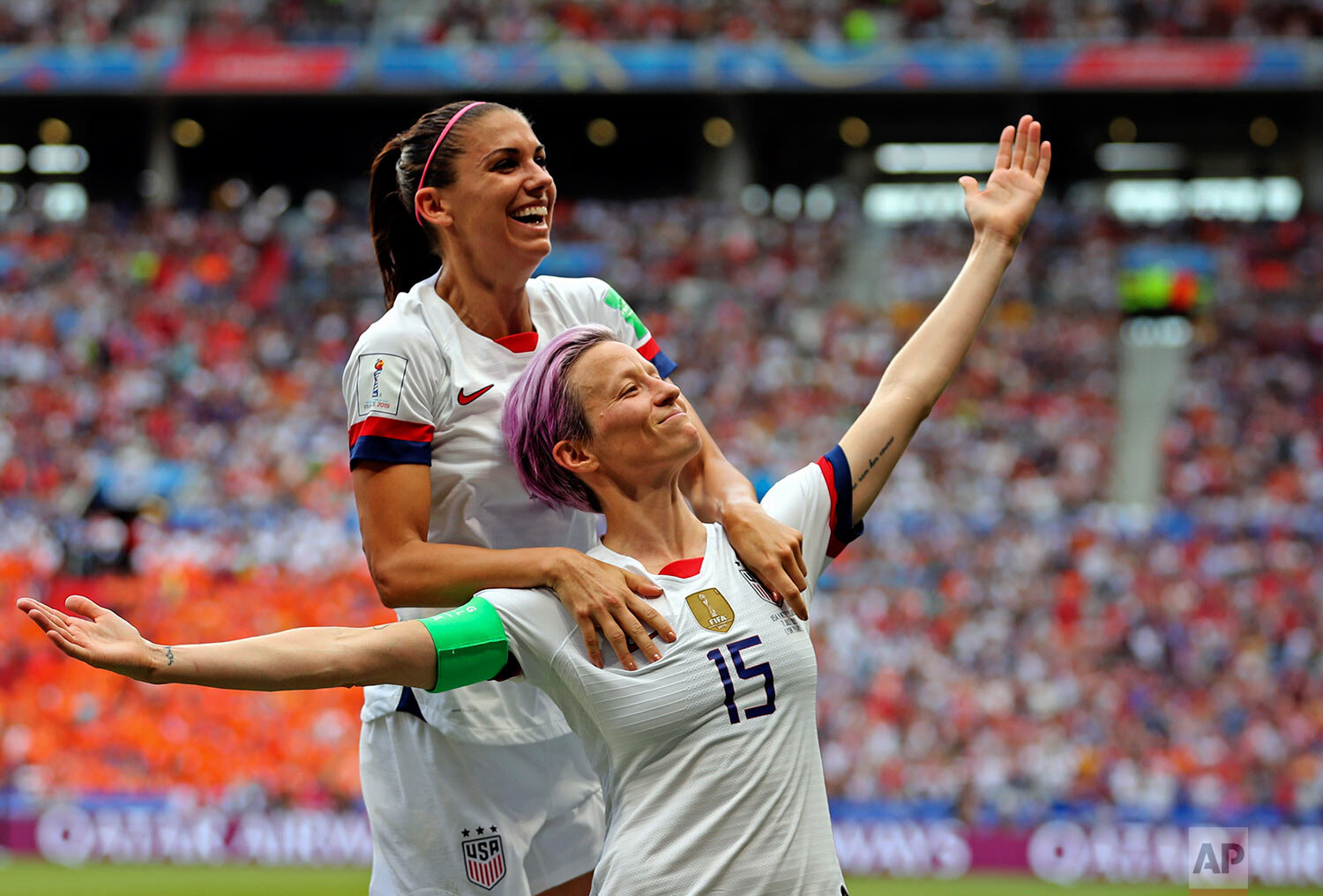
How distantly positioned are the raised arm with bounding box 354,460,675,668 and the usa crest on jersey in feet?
2.25

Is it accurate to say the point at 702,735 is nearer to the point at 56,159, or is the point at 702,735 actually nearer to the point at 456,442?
the point at 456,442

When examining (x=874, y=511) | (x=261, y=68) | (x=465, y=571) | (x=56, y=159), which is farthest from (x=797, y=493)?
(x=56, y=159)

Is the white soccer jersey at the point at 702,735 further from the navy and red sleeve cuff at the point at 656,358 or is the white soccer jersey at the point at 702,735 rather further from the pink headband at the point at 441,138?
the pink headband at the point at 441,138

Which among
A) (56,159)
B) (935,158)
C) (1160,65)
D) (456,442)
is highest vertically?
(56,159)

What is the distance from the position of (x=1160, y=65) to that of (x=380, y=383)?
24810mm

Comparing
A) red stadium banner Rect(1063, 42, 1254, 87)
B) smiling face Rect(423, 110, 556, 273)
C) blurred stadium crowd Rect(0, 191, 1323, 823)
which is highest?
red stadium banner Rect(1063, 42, 1254, 87)

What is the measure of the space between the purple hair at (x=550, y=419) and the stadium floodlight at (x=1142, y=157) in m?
27.6

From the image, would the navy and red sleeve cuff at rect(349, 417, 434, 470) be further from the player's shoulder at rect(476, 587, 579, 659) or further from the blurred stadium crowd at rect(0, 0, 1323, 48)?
the blurred stadium crowd at rect(0, 0, 1323, 48)

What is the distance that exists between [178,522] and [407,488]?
647 inches

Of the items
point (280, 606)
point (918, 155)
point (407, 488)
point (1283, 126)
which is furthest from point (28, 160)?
point (407, 488)

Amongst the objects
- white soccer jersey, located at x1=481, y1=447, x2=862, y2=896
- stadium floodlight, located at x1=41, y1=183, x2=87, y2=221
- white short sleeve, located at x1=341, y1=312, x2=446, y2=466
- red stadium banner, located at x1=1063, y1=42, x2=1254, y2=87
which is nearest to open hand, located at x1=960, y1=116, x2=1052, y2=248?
white soccer jersey, located at x1=481, y1=447, x2=862, y2=896

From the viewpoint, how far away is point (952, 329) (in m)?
3.22

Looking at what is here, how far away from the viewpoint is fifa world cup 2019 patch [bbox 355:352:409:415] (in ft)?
10.4

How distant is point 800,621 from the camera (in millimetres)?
2818
